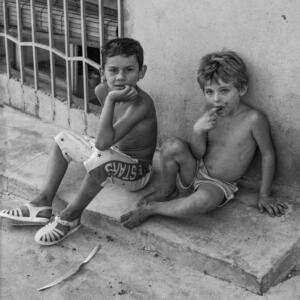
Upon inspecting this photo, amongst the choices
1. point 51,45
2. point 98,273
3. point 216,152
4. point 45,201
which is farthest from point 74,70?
point 98,273

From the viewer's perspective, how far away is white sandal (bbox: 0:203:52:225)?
11.4ft

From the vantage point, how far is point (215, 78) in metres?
3.18

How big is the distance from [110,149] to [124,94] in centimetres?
33

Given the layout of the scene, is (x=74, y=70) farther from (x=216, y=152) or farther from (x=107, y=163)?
(x=216, y=152)

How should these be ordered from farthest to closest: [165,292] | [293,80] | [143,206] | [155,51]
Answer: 1. [155,51]
2. [143,206]
3. [293,80]
4. [165,292]

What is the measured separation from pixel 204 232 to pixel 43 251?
35.5 inches

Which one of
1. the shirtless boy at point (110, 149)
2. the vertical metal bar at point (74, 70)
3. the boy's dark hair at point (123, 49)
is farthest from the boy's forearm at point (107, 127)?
the vertical metal bar at point (74, 70)

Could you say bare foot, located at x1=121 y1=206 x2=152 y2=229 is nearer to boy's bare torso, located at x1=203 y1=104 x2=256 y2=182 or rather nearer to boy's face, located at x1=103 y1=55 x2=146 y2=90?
boy's bare torso, located at x1=203 y1=104 x2=256 y2=182

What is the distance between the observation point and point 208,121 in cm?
327

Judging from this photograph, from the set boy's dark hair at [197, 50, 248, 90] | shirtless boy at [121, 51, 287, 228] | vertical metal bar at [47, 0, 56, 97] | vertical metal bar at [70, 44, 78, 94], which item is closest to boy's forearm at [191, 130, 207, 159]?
shirtless boy at [121, 51, 287, 228]

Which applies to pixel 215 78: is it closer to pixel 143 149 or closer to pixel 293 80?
pixel 293 80

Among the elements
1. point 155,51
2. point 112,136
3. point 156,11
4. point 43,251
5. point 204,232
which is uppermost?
point 156,11

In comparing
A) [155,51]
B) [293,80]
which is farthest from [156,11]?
[293,80]

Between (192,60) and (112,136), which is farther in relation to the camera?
(192,60)
